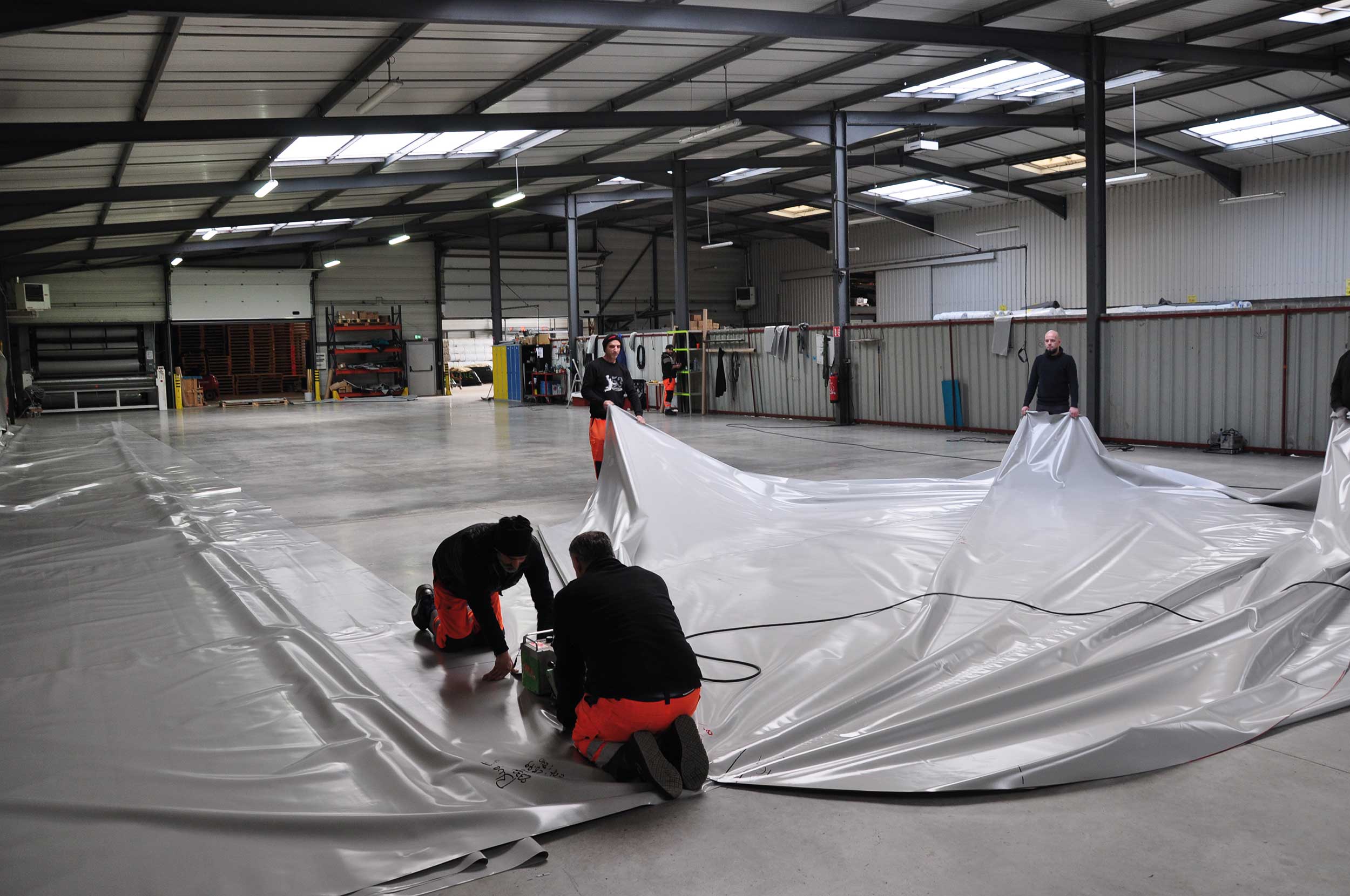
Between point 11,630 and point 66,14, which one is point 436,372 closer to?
point 66,14

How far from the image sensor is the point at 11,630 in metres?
5.50

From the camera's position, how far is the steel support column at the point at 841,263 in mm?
17688

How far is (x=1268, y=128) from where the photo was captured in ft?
63.4

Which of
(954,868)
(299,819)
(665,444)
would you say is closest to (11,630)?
(299,819)

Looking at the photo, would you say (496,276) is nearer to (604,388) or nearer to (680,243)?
(680,243)

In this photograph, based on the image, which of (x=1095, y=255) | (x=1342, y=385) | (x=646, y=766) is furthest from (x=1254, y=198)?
(x=646, y=766)

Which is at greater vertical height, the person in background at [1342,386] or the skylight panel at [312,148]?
the skylight panel at [312,148]

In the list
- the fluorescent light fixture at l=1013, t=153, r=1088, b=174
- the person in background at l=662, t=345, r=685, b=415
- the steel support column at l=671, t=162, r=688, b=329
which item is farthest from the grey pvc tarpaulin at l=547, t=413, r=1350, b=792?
the fluorescent light fixture at l=1013, t=153, r=1088, b=174

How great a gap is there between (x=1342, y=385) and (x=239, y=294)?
30.3 meters

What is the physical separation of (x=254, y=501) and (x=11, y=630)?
4.69 meters

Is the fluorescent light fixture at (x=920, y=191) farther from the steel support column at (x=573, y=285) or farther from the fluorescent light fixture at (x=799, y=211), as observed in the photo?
the steel support column at (x=573, y=285)

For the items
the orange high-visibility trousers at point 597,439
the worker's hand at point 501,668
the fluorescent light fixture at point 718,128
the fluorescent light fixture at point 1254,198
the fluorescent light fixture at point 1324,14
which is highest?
the fluorescent light fixture at point 1324,14

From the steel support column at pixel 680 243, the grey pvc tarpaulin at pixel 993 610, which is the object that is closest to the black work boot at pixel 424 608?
the grey pvc tarpaulin at pixel 993 610

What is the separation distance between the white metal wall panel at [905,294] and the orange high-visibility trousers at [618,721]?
27512 millimetres
